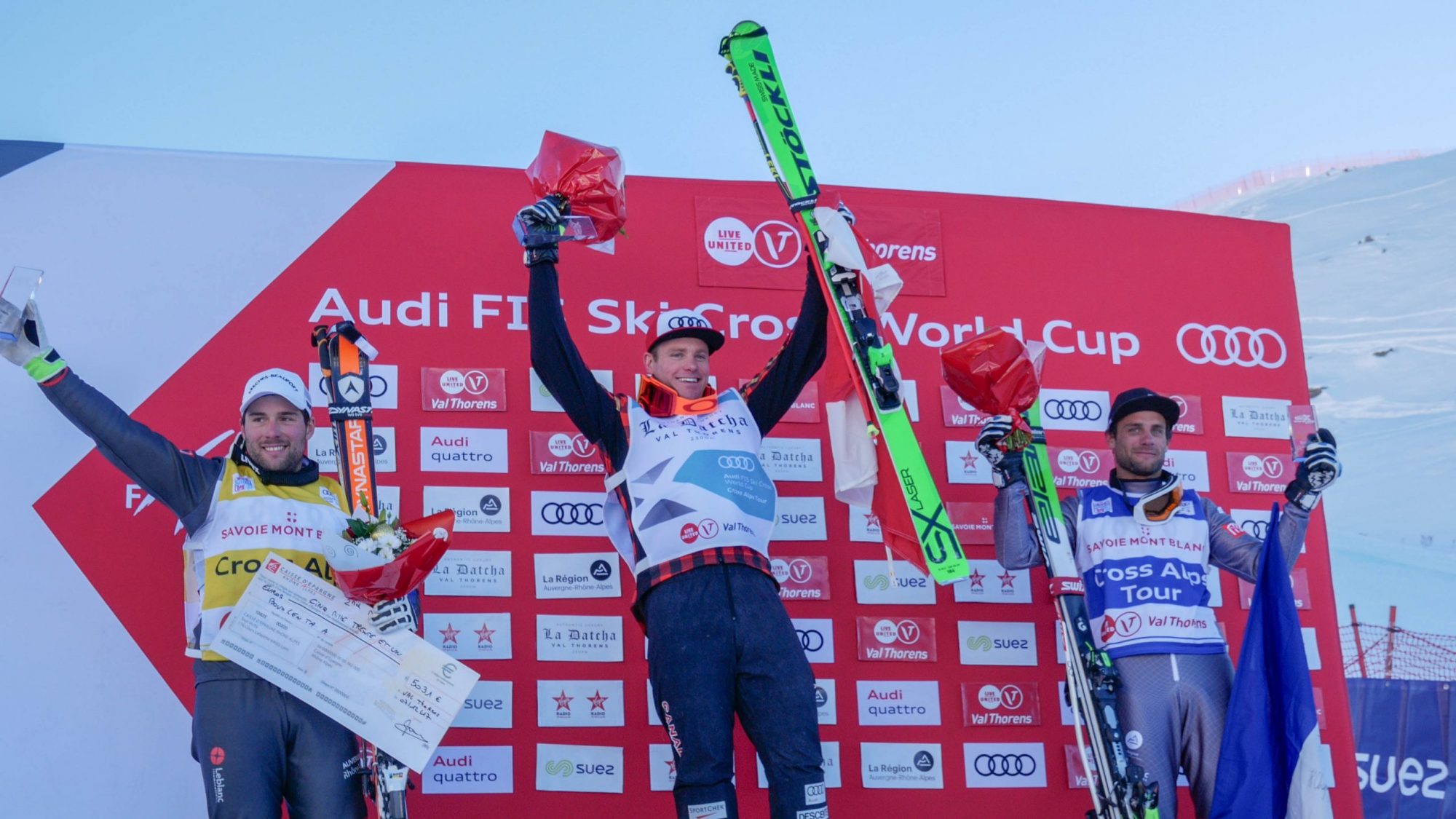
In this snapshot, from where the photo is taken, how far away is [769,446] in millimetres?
4652

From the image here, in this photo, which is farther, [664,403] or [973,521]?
[973,521]

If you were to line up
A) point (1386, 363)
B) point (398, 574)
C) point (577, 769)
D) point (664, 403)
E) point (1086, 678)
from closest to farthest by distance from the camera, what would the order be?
point (398, 574) < point (664, 403) < point (1086, 678) < point (577, 769) < point (1386, 363)

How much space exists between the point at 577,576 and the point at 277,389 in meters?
1.32

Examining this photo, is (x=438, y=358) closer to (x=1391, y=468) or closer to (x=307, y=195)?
(x=307, y=195)

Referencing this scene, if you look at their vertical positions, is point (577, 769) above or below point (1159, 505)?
below

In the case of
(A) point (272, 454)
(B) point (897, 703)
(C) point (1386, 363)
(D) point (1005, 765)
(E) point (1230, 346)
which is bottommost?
(D) point (1005, 765)

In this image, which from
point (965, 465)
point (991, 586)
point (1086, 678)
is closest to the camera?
point (1086, 678)

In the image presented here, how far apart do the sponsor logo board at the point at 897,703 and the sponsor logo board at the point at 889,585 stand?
0.93 ft

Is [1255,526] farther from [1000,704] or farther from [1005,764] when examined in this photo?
[1005,764]

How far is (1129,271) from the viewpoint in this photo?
523 cm

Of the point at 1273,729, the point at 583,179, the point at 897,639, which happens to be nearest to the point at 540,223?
the point at 583,179

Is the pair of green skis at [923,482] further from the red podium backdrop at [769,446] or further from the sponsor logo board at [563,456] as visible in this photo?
the sponsor logo board at [563,456]

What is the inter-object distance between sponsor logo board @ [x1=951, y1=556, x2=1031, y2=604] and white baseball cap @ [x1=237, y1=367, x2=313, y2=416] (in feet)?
7.92

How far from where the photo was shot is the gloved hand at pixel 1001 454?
410cm
